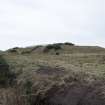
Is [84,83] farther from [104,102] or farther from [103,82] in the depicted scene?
[104,102]

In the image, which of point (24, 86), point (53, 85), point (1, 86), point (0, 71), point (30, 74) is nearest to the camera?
point (53, 85)

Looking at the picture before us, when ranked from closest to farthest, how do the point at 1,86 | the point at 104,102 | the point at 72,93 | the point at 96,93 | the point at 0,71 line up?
1. the point at 104,102
2. the point at 96,93
3. the point at 72,93
4. the point at 1,86
5. the point at 0,71

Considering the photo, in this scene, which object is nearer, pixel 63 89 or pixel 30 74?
pixel 63 89

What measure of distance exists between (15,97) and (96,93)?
2682 millimetres

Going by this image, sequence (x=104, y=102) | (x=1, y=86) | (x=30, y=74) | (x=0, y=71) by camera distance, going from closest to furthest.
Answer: (x=104, y=102) → (x=30, y=74) → (x=1, y=86) → (x=0, y=71)

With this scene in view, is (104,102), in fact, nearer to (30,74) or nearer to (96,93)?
(96,93)

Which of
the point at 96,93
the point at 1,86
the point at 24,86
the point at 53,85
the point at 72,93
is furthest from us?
the point at 1,86

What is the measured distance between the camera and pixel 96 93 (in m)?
8.55

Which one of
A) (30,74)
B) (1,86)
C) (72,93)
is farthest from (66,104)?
(1,86)

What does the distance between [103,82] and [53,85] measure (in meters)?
1.46

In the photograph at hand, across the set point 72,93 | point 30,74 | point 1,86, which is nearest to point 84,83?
point 72,93

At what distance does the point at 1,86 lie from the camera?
41.9 ft

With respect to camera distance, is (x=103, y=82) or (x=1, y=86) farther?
(x=1, y=86)

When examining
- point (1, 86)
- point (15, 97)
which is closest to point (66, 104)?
point (15, 97)
